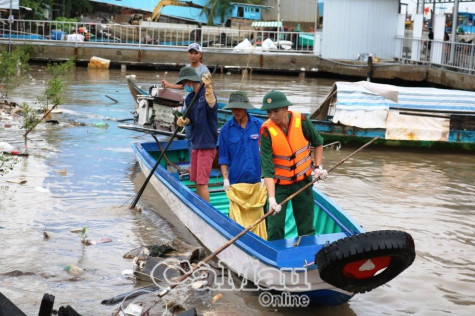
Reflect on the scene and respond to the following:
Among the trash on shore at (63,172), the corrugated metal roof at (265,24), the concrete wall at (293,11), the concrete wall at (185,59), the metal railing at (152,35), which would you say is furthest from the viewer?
the concrete wall at (293,11)

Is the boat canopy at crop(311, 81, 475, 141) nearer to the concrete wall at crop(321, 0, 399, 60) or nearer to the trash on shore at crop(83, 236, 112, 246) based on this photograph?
the trash on shore at crop(83, 236, 112, 246)

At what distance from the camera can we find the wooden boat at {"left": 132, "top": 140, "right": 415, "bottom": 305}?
5473 mm

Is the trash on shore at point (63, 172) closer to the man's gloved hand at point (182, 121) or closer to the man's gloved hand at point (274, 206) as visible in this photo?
the man's gloved hand at point (182, 121)

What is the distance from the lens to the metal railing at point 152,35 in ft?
98.6

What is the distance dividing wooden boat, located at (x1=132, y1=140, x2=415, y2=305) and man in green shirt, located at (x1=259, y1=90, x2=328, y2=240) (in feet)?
1.24

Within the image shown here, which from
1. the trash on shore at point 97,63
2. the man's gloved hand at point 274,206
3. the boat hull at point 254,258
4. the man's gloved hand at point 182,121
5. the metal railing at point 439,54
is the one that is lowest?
the boat hull at point 254,258

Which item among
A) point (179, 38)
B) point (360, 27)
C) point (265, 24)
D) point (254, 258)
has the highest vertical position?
point (265, 24)

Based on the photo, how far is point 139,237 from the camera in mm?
8375

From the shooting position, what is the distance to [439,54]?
24438 millimetres

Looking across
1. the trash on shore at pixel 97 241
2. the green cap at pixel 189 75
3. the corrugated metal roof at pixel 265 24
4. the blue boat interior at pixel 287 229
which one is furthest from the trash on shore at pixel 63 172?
the corrugated metal roof at pixel 265 24

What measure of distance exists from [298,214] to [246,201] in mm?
754

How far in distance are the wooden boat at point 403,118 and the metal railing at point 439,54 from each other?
6949mm

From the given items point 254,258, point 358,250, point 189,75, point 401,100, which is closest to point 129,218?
point 189,75

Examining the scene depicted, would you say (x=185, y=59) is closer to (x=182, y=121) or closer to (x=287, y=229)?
(x=182, y=121)
